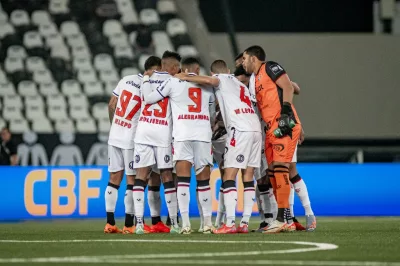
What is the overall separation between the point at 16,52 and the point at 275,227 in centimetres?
1251

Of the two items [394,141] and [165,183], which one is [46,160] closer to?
Answer: [165,183]

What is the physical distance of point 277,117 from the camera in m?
10.6

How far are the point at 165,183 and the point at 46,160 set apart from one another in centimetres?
617

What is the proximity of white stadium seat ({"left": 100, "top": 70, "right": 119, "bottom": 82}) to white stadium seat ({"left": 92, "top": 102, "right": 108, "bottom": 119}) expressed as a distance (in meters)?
1.04

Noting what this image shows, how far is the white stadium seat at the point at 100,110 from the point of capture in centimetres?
2005

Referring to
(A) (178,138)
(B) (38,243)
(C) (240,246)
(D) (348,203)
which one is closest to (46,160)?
(D) (348,203)

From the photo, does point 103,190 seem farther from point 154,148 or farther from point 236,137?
point 236,137

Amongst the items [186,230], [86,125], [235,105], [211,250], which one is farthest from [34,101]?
[211,250]

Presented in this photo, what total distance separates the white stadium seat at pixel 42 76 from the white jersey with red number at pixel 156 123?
32.8ft

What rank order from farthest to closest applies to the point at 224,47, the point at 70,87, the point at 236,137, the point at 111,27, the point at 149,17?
1. the point at 149,17
2. the point at 111,27
3. the point at 224,47
4. the point at 70,87
5. the point at 236,137

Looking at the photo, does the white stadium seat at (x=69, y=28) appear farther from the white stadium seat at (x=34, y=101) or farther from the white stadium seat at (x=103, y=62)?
the white stadium seat at (x=34, y=101)

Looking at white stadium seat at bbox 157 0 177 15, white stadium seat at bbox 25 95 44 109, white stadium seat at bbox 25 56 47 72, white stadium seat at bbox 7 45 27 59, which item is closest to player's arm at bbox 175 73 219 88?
white stadium seat at bbox 25 95 44 109

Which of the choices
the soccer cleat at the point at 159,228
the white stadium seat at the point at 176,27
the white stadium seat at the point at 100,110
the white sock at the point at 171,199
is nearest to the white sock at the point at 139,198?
the white sock at the point at 171,199

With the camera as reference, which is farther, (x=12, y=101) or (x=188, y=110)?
(x=12, y=101)
